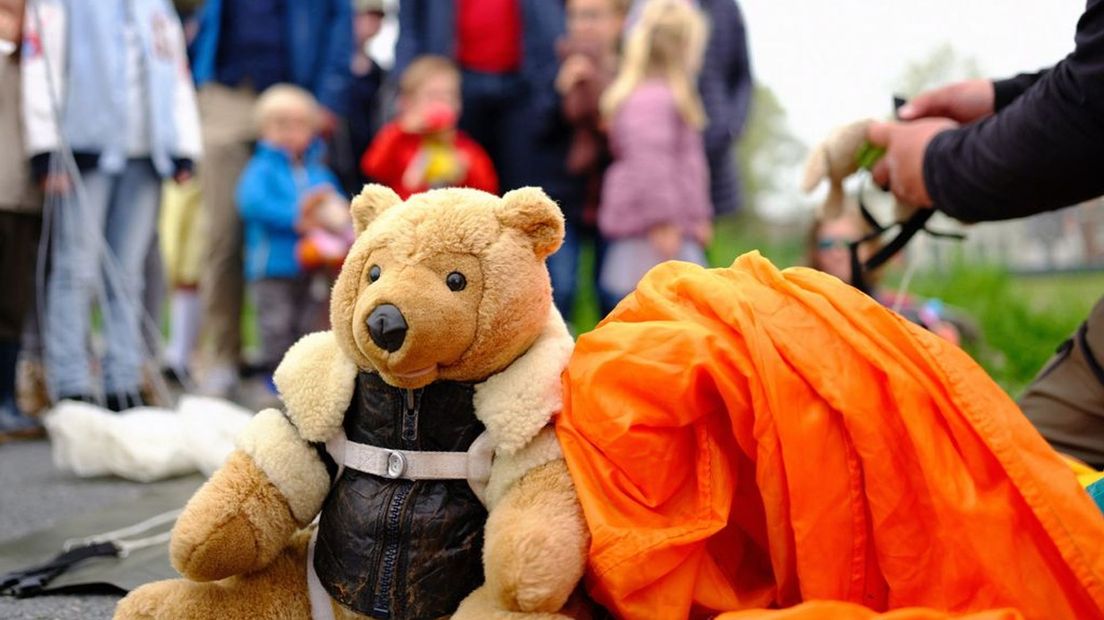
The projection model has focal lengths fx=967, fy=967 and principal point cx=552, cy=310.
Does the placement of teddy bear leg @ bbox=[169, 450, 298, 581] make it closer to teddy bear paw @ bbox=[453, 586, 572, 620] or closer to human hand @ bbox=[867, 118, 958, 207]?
teddy bear paw @ bbox=[453, 586, 572, 620]

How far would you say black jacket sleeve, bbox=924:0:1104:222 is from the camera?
151 cm

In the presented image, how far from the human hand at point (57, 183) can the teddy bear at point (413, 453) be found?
7.40 feet

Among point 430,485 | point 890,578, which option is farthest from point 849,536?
point 430,485

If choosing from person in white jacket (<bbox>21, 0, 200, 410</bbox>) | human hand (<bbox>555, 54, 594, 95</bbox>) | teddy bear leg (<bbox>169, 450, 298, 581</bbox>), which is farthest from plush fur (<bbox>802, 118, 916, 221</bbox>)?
person in white jacket (<bbox>21, 0, 200, 410</bbox>)

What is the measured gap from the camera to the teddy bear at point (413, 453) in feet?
4.02

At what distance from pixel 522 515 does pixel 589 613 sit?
0.65ft

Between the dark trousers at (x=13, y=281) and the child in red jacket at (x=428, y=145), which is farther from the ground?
the child in red jacket at (x=428, y=145)

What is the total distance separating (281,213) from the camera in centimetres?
389

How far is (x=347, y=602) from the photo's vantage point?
128cm

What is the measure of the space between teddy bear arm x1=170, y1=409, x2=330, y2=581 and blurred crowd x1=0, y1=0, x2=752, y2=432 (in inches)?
75.3

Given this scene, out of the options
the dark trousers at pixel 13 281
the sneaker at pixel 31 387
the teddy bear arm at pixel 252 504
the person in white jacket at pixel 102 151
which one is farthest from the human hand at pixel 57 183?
the teddy bear arm at pixel 252 504

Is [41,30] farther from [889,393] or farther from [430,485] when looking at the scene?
[889,393]

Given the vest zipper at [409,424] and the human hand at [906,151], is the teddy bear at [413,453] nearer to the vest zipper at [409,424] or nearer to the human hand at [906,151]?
the vest zipper at [409,424]

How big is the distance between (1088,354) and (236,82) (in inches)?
141
